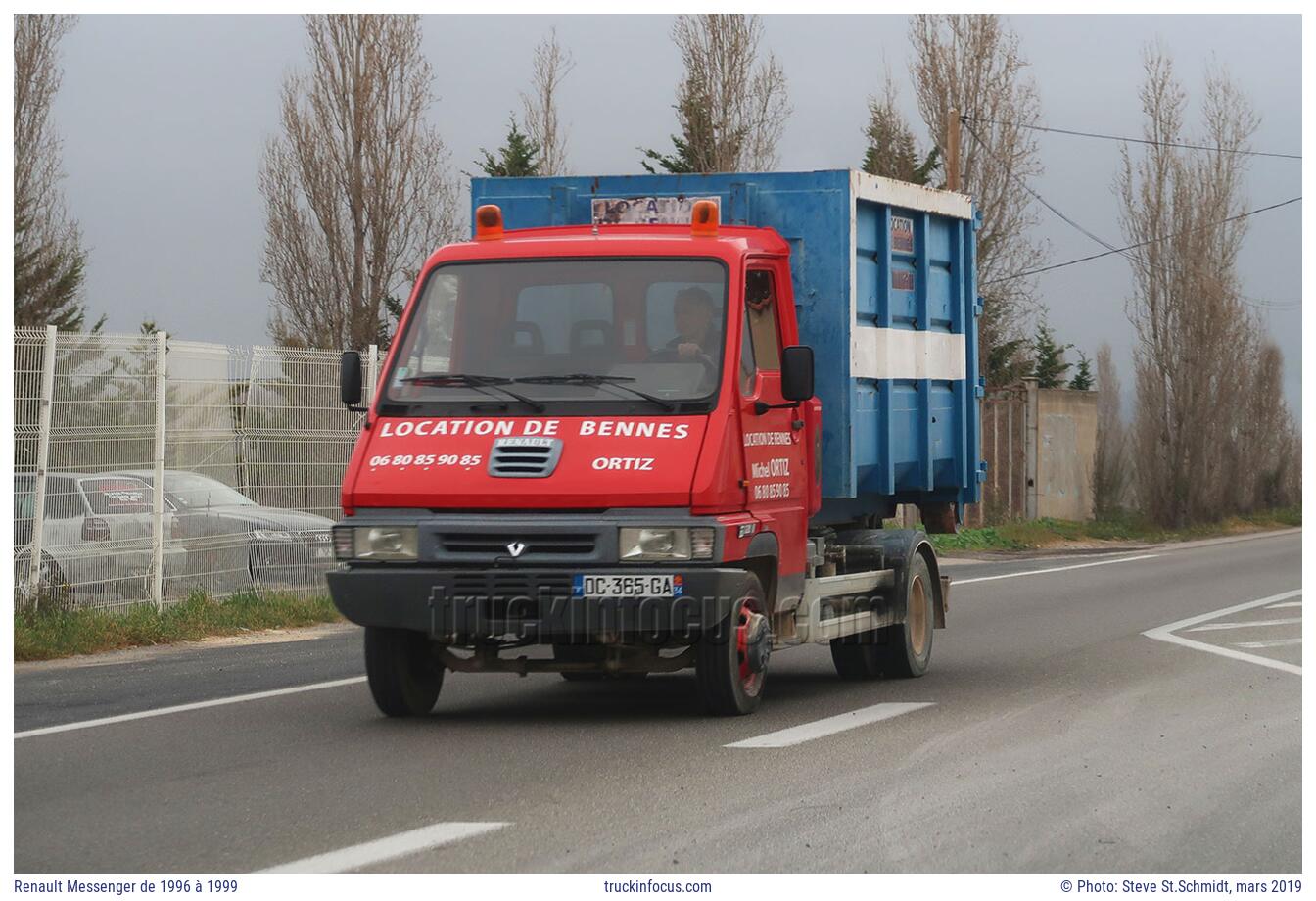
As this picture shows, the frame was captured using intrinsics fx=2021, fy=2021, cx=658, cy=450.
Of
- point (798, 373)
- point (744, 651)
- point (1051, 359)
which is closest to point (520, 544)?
point (744, 651)

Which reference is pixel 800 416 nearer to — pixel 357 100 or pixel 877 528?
pixel 877 528

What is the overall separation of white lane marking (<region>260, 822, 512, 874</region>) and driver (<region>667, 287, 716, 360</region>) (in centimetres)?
357

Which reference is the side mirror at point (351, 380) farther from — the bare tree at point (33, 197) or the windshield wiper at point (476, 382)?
the bare tree at point (33, 197)

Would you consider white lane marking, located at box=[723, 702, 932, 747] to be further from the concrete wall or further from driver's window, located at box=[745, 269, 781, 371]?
the concrete wall

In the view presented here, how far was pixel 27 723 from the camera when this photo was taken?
1027cm

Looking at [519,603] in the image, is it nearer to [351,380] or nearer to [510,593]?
[510,593]

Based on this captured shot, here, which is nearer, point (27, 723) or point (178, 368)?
point (27, 723)

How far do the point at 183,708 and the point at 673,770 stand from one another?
3.59m

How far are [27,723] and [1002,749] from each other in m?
4.90

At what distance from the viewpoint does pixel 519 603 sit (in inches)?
376

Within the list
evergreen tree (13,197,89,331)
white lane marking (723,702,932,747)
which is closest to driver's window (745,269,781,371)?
white lane marking (723,702,932,747)

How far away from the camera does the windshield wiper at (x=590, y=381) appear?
9906 mm

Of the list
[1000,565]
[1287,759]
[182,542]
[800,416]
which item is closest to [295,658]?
[182,542]

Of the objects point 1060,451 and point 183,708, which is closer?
point 183,708
